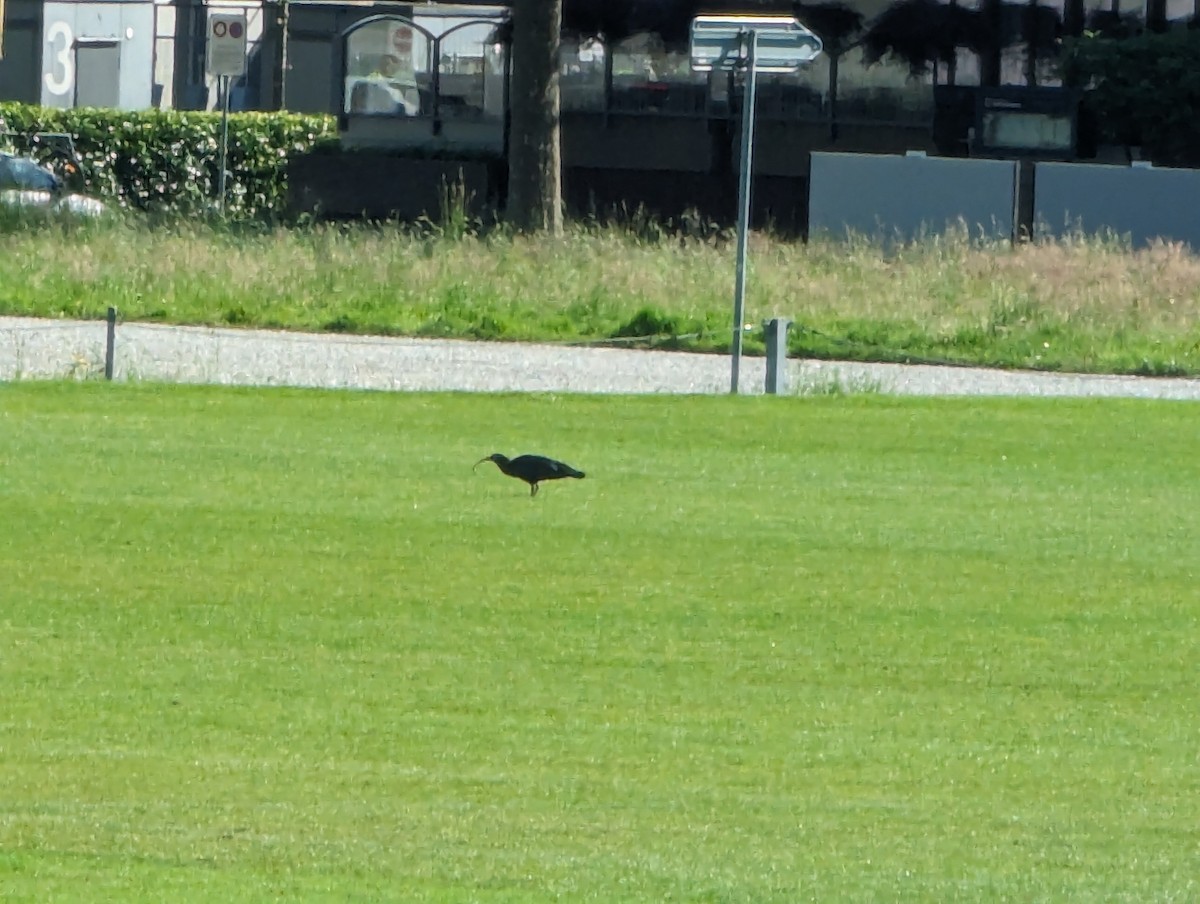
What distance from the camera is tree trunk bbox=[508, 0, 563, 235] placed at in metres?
29.7

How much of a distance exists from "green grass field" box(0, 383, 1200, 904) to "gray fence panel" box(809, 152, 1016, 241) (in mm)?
13784

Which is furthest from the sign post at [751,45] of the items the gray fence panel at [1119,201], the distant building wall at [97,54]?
the distant building wall at [97,54]

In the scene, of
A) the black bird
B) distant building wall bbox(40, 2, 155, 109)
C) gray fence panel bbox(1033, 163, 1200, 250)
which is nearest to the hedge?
distant building wall bbox(40, 2, 155, 109)

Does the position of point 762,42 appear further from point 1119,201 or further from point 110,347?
point 1119,201

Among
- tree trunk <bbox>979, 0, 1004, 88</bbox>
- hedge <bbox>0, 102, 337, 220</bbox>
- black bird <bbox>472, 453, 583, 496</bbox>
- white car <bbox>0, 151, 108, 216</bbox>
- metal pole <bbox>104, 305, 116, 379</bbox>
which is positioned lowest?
black bird <bbox>472, 453, 583, 496</bbox>

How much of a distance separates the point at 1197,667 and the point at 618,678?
2.43 m

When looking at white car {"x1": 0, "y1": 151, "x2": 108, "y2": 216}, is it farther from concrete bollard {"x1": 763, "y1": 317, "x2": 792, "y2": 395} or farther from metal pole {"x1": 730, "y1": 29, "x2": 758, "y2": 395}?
concrete bollard {"x1": 763, "y1": 317, "x2": 792, "y2": 395}

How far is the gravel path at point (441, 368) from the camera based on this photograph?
1953cm

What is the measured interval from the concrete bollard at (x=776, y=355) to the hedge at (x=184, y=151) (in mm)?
20652

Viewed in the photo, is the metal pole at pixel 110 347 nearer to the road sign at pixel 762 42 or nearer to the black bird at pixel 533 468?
the road sign at pixel 762 42

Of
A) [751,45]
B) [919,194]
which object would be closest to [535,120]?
[919,194]

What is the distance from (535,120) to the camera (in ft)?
98.0

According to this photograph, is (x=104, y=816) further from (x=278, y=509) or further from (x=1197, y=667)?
(x=278, y=509)

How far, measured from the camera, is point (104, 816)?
6895 millimetres
